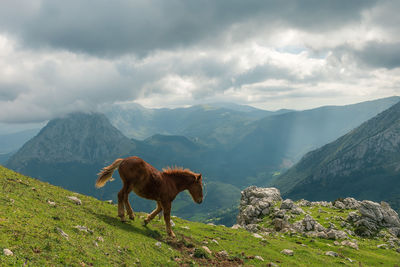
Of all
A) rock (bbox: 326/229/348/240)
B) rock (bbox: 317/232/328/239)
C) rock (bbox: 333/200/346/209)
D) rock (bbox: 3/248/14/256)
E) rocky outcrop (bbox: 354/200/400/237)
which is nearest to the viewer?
rock (bbox: 3/248/14/256)

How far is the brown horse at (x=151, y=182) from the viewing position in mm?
16984

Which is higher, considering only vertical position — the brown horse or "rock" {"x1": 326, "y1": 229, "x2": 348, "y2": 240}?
the brown horse

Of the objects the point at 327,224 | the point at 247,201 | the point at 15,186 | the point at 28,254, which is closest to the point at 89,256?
the point at 28,254

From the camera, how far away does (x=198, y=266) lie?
14297 mm

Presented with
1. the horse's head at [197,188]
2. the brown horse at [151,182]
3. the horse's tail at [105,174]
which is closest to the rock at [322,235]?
the horse's head at [197,188]

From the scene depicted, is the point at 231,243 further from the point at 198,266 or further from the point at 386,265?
the point at 386,265

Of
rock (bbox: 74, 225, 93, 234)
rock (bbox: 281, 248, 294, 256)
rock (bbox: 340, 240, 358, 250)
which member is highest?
rock (bbox: 74, 225, 93, 234)

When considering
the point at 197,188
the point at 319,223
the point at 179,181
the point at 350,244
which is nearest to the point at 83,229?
the point at 179,181

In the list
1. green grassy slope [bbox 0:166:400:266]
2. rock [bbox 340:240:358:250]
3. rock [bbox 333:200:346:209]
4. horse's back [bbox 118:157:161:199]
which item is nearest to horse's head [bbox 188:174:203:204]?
horse's back [bbox 118:157:161:199]

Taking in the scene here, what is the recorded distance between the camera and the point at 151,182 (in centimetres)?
1722

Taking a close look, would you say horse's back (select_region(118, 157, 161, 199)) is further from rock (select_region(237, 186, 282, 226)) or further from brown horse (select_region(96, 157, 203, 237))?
rock (select_region(237, 186, 282, 226))

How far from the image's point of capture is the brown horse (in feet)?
55.7

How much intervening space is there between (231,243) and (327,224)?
1309 inches

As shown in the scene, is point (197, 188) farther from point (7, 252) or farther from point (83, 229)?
point (7, 252)
